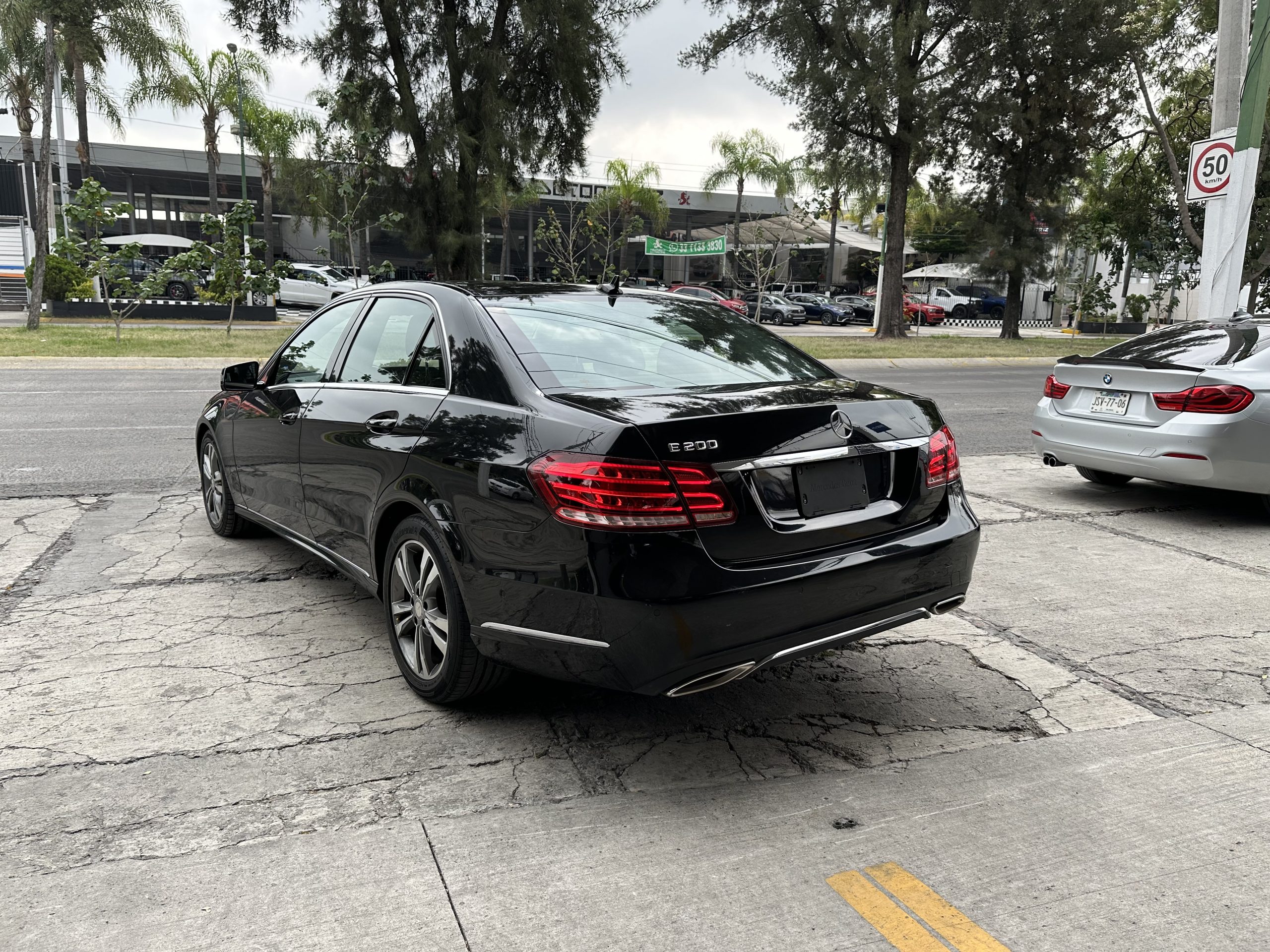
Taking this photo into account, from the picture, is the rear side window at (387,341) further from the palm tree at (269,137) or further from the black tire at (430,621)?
the palm tree at (269,137)

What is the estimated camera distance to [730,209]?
190 feet

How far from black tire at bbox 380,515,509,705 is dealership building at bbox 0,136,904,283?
97.2ft

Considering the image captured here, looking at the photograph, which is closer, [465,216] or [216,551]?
[216,551]

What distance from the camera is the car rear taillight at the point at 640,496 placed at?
2914 millimetres

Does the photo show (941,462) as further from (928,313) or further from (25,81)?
(928,313)

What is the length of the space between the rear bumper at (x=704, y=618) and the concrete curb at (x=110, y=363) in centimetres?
1543

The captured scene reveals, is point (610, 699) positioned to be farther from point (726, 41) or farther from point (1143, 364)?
point (726, 41)

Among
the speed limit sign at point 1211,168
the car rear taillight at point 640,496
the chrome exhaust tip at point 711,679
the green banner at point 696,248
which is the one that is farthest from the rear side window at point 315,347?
the green banner at point 696,248

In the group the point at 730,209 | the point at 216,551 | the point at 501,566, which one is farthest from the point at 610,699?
the point at 730,209

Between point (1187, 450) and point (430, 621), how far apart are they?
5.22m

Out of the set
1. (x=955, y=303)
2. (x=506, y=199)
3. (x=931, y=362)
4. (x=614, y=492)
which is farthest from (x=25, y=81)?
(x=955, y=303)

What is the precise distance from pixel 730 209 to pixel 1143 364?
53.1 metres

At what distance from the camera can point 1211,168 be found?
12.3m

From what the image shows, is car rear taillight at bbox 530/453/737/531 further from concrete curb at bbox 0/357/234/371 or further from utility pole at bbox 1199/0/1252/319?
concrete curb at bbox 0/357/234/371
